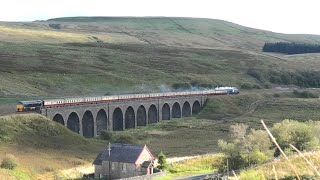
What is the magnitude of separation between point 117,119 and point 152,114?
12719mm

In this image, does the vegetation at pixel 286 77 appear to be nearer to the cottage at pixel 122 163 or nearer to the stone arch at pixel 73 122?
the stone arch at pixel 73 122

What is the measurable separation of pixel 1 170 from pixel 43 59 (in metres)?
100.0

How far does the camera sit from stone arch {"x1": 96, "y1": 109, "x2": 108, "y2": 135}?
279 ft

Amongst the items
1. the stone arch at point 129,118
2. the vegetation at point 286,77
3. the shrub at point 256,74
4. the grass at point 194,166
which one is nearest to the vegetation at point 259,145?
the grass at point 194,166

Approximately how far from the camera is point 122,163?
50.3 metres

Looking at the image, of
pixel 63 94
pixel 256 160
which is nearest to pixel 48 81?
pixel 63 94

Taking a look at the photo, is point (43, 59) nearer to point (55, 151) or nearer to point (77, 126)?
point (77, 126)

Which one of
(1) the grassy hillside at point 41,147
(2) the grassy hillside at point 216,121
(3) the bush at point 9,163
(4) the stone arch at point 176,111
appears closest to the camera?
(3) the bush at point 9,163

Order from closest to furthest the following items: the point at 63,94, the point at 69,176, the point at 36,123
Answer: the point at 69,176 < the point at 36,123 < the point at 63,94

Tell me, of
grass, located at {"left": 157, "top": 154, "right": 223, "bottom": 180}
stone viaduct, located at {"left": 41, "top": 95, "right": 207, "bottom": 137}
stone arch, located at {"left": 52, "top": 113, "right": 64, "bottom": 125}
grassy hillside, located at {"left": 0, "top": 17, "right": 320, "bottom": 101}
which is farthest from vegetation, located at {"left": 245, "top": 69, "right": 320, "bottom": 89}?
grass, located at {"left": 157, "top": 154, "right": 223, "bottom": 180}

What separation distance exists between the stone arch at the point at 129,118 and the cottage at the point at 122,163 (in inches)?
1667

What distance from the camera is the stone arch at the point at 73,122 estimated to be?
77606 millimetres

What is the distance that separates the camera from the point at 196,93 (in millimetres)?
111688

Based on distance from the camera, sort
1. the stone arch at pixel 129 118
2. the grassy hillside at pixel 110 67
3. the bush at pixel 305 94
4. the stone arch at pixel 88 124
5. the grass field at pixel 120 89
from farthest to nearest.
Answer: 1. the bush at pixel 305 94
2. the grassy hillside at pixel 110 67
3. the stone arch at pixel 129 118
4. the stone arch at pixel 88 124
5. the grass field at pixel 120 89
